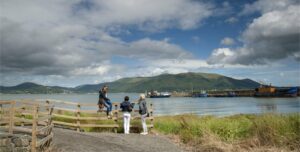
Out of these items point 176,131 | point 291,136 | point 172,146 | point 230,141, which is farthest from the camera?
point 176,131

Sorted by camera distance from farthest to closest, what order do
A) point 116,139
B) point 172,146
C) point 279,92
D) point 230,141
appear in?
1. point 279,92
2. point 116,139
3. point 172,146
4. point 230,141

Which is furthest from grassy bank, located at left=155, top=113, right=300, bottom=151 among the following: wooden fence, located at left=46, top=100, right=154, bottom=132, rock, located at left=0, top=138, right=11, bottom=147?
rock, located at left=0, top=138, right=11, bottom=147

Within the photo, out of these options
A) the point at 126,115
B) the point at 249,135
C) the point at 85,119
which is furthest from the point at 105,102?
the point at 249,135

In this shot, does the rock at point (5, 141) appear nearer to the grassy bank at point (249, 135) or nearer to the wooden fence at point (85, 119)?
the grassy bank at point (249, 135)

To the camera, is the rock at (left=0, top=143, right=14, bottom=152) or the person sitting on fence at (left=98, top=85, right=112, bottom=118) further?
the person sitting on fence at (left=98, top=85, right=112, bottom=118)

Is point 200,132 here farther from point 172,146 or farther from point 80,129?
point 80,129

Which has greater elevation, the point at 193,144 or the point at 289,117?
the point at 289,117

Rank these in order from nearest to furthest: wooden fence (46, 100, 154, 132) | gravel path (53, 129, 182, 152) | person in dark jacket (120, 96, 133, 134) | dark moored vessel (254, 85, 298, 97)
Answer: gravel path (53, 129, 182, 152)
person in dark jacket (120, 96, 133, 134)
wooden fence (46, 100, 154, 132)
dark moored vessel (254, 85, 298, 97)

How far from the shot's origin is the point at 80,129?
19.4 meters

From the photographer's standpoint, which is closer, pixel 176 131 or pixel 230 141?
pixel 230 141

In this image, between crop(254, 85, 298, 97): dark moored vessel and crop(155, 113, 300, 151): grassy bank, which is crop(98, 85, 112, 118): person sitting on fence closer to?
crop(155, 113, 300, 151): grassy bank

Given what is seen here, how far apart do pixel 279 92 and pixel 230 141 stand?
12563 cm

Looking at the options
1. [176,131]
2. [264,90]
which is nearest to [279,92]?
[264,90]

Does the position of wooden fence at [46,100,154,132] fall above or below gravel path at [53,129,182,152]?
above
